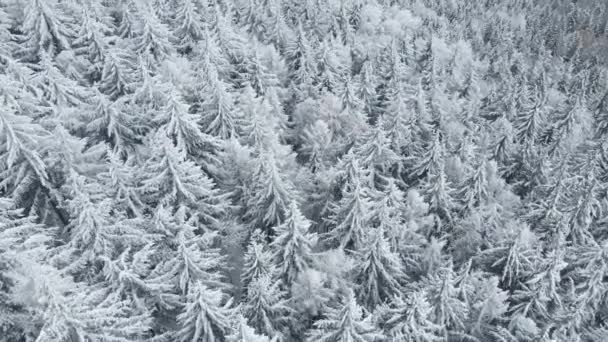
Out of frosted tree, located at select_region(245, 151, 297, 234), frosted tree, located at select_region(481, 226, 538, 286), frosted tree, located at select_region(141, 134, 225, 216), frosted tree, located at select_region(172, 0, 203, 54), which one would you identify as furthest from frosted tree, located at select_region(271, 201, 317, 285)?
frosted tree, located at select_region(172, 0, 203, 54)

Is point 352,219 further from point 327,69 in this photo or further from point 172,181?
point 327,69

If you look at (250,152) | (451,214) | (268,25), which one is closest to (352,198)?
(250,152)

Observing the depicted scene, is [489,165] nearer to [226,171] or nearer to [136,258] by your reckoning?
[226,171]

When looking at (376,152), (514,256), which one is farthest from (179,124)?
(514,256)

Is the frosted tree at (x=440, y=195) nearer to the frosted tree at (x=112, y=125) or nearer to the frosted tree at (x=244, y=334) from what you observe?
the frosted tree at (x=244, y=334)

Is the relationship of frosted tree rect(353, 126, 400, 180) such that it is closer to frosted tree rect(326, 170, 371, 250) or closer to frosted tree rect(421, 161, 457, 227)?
frosted tree rect(421, 161, 457, 227)

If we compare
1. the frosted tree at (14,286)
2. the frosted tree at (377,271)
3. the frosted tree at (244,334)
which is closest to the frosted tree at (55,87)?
the frosted tree at (14,286)
